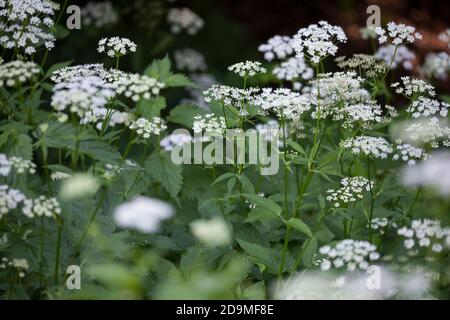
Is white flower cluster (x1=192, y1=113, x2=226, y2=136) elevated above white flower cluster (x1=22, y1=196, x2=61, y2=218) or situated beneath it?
elevated above

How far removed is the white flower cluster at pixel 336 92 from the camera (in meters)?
3.18

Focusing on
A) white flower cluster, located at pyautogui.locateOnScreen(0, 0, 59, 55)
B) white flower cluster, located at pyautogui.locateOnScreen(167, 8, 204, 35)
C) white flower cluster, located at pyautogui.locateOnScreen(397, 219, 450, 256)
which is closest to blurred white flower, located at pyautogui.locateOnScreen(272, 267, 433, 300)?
white flower cluster, located at pyautogui.locateOnScreen(397, 219, 450, 256)

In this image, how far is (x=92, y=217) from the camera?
278 centimetres

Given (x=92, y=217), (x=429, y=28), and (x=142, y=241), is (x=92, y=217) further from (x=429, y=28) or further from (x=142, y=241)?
(x=429, y=28)

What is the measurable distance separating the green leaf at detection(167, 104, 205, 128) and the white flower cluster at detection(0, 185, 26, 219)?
135 cm

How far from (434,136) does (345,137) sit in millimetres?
452

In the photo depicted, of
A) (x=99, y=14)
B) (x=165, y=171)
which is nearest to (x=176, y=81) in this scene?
(x=165, y=171)

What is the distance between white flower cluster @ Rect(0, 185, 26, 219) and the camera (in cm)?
255

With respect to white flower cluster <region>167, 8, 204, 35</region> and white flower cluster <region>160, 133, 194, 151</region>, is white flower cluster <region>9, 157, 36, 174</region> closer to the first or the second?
white flower cluster <region>160, 133, 194, 151</region>

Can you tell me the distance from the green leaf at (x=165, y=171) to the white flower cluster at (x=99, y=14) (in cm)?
315

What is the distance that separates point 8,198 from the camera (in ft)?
8.42

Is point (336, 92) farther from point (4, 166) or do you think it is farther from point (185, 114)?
point (4, 166)

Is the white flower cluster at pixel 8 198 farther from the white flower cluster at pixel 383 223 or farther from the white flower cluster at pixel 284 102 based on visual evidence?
the white flower cluster at pixel 383 223

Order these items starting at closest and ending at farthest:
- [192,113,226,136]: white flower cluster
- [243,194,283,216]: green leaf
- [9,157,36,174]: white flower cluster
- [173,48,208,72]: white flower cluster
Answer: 1. [9,157,36,174]: white flower cluster
2. [243,194,283,216]: green leaf
3. [192,113,226,136]: white flower cluster
4. [173,48,208,72]: white flower cluster
